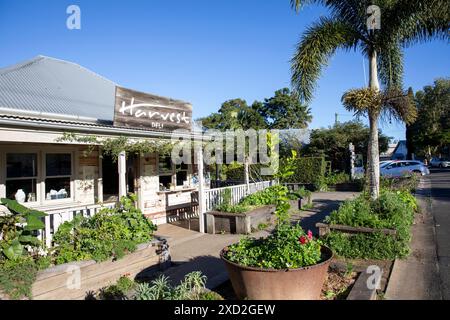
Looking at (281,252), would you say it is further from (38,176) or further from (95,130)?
(38,176)

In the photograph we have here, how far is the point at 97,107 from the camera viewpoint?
11.0 metres

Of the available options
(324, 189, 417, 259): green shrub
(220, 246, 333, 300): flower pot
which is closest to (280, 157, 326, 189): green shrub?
(324, 189, 417, 259): green shrub

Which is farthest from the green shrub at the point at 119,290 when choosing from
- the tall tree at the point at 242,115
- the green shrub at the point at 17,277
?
the tall tree at the point at 242,115

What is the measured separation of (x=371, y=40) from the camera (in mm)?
8781

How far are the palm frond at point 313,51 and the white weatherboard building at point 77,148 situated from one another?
3615 mm

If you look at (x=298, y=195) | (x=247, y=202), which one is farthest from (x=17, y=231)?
(x=298, y=195)

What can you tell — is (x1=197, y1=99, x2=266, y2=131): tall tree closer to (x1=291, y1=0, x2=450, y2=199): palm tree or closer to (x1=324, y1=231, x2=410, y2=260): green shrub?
(x1=291, y1=0, x2=450, y2=199): palm tree

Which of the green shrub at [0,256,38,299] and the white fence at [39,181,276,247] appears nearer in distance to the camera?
the green shrub at [0,256,38,299]

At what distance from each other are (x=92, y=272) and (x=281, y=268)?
2722 millimetres

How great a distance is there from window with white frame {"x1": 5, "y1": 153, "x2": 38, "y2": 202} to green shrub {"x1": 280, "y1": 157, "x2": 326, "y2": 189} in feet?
45.8

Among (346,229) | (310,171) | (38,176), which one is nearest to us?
(346,229)

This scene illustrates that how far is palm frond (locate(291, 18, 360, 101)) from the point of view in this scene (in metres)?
8.52
